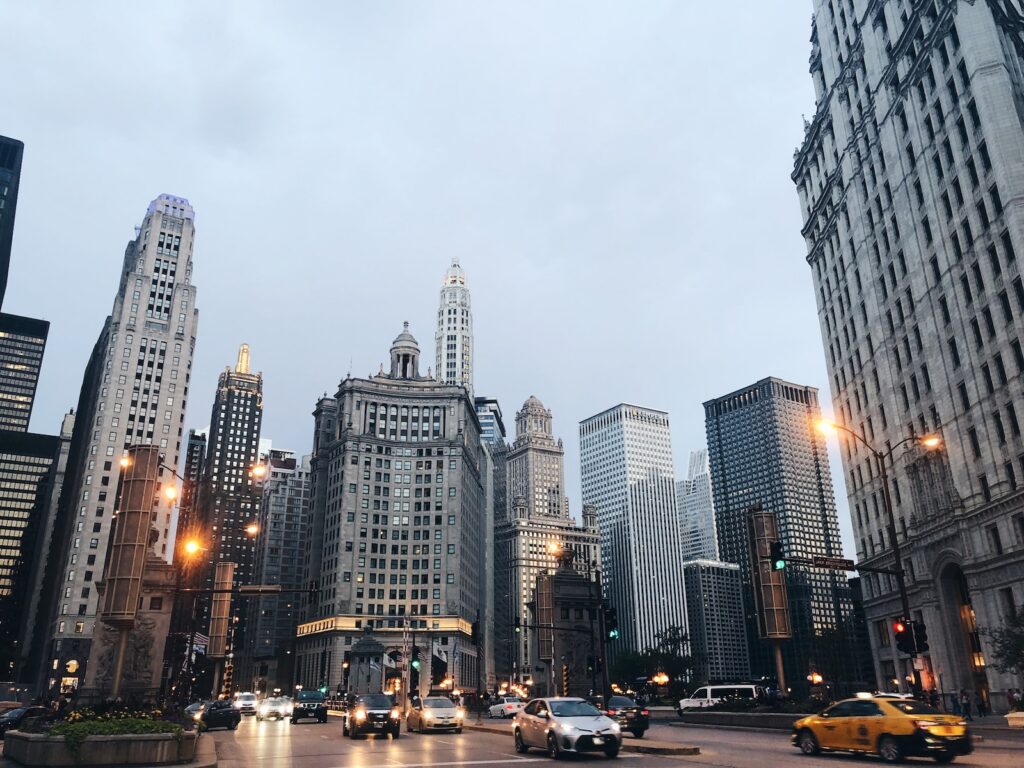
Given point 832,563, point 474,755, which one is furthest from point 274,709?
point 832,563

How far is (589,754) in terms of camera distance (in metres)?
22.7

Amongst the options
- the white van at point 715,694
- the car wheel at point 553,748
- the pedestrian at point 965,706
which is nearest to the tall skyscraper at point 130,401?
the white van at point 715,694

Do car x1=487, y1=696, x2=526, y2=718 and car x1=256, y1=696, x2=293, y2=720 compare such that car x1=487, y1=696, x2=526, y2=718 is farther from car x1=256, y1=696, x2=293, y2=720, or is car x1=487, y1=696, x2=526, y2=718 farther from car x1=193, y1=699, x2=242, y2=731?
car x1=193, y1=699, x2=242, y2=731

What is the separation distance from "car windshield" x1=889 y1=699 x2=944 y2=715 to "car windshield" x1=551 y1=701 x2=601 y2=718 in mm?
8028

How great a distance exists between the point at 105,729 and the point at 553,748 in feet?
37.9

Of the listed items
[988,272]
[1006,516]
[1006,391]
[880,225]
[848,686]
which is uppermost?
[880,225]

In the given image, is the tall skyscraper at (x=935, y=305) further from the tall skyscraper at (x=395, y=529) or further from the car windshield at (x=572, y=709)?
the tall skyscraper at (x=395, y=529)

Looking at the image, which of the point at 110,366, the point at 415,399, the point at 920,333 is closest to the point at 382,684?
the point at 415,399

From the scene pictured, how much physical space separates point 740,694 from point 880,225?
42.2 m

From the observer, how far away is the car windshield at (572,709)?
2241 cm

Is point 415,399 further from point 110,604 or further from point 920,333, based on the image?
point 110,604

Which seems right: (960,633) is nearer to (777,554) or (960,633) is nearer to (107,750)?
(777,554)

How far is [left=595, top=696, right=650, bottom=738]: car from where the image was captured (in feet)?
105

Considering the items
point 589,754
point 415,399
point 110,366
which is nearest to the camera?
point 589,754
